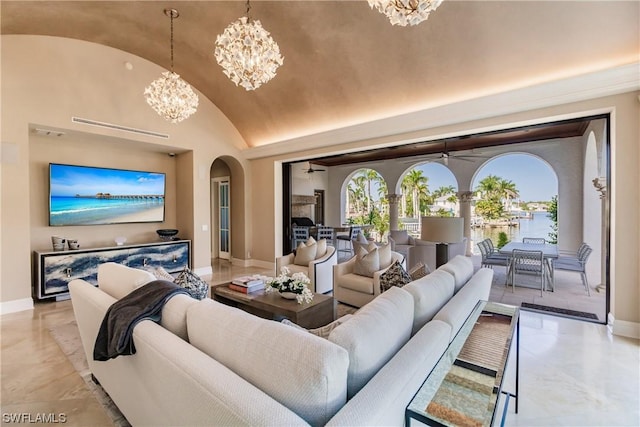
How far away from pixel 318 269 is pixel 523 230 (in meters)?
6.64

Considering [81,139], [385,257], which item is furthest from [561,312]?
[81,139]

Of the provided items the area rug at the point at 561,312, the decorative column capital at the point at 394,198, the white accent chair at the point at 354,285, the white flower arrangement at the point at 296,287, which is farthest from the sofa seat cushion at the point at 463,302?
the decorative column capital at the point at 394,198

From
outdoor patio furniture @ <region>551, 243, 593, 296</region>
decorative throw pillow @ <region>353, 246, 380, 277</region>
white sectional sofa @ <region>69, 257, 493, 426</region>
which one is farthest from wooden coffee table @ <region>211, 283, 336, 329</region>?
outdoor patio furniture @ <region>551, 243, 593, 296</region>

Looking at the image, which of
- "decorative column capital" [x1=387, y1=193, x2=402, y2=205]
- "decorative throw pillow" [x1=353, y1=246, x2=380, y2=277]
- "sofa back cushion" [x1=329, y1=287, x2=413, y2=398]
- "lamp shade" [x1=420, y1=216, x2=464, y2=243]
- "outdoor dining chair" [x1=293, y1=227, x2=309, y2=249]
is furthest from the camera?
"decorative column capital" [x1=387, y1=193, x2=402, y2=205]

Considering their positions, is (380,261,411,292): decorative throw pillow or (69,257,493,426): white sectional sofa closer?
(69,257,493,426): white sectional sofa

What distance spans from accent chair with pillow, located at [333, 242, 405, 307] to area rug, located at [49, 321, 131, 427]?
2.67 meters

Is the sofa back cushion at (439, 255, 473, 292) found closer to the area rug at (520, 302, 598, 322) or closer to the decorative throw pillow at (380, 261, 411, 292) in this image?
the decorative throw pillow at (380, 261, 411, 292)

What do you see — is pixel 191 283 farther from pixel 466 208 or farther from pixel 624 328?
pixel 466 208

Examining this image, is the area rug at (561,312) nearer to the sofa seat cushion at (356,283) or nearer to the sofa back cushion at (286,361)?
the sofa seat cushion at (356,283)

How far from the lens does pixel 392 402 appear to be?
976mm

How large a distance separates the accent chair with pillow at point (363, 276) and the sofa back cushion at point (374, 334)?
2.18 metres

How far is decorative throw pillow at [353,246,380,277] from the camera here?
12.9 feet

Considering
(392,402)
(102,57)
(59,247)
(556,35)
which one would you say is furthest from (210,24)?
(392,402)

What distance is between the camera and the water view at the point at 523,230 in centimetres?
778
